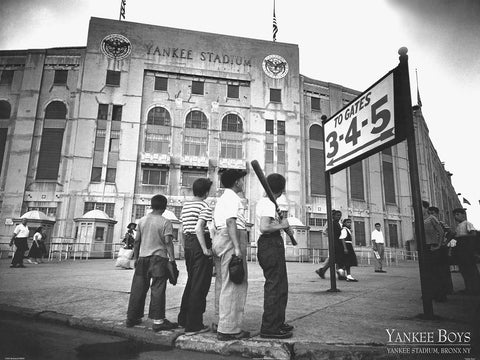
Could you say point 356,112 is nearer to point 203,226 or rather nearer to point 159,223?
point 203,226

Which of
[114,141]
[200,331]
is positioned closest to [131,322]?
[200,331]

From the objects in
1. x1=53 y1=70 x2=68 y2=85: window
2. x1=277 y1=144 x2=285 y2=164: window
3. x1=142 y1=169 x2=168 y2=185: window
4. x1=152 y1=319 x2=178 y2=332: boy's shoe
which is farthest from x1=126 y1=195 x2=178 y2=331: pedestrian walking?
x1=53 y1=70 x2=68 y2=85: window

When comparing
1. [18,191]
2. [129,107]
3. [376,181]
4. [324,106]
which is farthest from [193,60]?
[376,181]

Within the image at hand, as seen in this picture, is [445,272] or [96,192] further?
[96,192]

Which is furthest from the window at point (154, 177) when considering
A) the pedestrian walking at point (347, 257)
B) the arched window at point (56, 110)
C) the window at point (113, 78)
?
the pedestrian walking at point (347, 257)

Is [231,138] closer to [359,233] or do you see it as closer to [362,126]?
[359,233]

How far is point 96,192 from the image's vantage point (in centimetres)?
2297

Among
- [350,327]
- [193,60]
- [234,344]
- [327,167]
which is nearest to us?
[234,344]

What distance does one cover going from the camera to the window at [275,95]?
27062 millimetres

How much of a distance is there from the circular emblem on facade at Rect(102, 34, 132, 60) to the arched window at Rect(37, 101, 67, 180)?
18.7 ft

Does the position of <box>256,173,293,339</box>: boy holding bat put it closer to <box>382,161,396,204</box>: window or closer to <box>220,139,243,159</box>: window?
<box>220,139,243,159</box>: window

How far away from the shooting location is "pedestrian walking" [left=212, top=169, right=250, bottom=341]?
9.78 feet

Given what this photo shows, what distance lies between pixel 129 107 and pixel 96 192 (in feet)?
24.0

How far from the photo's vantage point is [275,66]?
90.4ft
